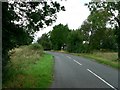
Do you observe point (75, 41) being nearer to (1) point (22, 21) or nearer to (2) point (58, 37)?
(2) point (58, 37)

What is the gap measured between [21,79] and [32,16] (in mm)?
3898

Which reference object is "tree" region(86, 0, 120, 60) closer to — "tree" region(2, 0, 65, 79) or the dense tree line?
the dense tree line

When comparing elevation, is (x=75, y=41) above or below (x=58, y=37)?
below

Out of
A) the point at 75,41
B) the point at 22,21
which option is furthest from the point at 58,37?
the point at 22,21

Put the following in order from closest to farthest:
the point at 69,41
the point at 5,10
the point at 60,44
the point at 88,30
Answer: the point at 5,10 → the point at 69,41 → the point at 88,30 → the point at 60,44

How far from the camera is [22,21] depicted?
20172 millimetres

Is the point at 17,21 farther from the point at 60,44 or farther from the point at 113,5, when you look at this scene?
the point at 60,44

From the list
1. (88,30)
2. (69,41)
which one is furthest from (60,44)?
(69,41)

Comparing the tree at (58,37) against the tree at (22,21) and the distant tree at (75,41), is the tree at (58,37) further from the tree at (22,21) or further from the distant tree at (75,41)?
the tree at (22,21)

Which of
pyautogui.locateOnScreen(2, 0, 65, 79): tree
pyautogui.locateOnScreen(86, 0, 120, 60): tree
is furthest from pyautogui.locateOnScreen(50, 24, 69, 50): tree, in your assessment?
pyautogui.locateOnScreen(2, 0, 65, 79): tree

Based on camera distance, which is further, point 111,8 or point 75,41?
point 75,41

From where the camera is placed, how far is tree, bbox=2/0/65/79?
18656 mm

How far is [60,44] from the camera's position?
128m

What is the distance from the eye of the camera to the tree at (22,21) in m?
18.7
